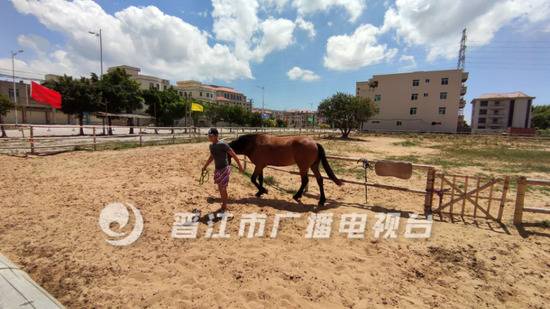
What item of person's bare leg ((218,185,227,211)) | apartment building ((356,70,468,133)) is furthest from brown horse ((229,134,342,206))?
apartment building ((356,70,468,133))

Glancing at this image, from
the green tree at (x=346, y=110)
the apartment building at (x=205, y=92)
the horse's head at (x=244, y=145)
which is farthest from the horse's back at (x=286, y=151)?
the apartment building at (x=205, y=92)

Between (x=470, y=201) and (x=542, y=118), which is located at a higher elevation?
(x=542, y=118)

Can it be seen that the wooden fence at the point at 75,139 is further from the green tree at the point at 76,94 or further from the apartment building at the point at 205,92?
the apartment building at the point at 205,92

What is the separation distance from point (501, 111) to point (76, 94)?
92.5m

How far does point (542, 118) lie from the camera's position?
6988cm

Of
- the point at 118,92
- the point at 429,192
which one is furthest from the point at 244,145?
the point at 118,92

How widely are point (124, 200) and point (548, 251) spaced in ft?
24.5

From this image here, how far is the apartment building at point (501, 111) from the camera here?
6600 centimetres

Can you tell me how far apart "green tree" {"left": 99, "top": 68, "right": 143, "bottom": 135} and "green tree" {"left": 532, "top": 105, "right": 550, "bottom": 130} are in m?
94.5

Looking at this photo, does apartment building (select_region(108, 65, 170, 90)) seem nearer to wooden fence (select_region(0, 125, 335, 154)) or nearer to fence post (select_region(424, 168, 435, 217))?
wooden fence (select_region(0, 125, 335, 154))

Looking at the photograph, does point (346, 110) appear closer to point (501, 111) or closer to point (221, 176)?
point (221, 176)

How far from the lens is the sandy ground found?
2826 millimetres

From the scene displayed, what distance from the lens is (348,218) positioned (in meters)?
5.19

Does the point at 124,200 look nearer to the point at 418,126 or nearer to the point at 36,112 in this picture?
the point at 36,112
